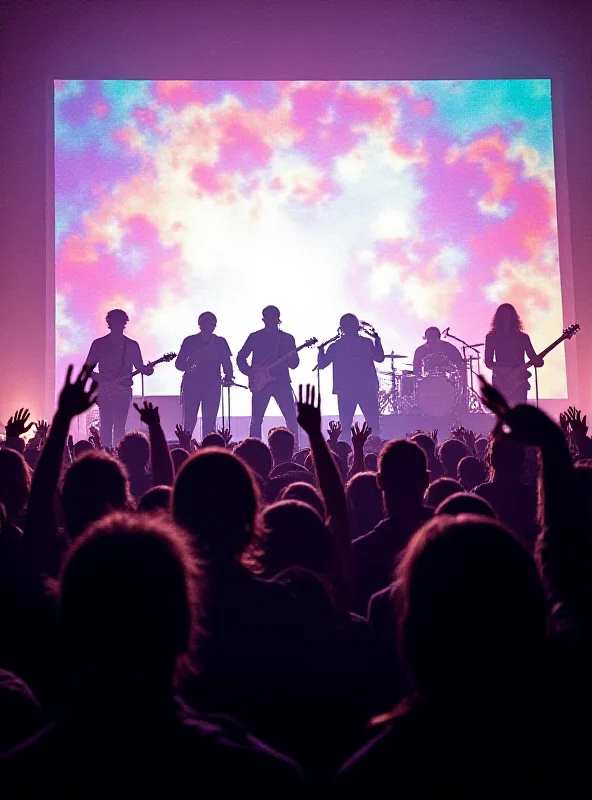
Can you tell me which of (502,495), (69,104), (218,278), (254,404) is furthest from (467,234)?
(502,495)

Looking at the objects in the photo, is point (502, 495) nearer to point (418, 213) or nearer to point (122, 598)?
point (122, 598)

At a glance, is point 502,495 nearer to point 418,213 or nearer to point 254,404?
point 254,404

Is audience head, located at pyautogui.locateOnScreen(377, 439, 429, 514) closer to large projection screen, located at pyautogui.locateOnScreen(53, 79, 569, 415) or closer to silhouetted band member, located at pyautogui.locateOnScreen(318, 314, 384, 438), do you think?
silhouetted band member, located at pyautogui.locateOnScreen(318, 314, 384, 438)

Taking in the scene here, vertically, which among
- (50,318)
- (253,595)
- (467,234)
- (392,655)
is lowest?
(392,655)

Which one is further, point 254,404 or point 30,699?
point 254,404

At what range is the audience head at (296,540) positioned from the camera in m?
2.17

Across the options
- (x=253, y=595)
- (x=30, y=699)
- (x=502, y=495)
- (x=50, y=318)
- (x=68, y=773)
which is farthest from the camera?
(x=50, y=318)

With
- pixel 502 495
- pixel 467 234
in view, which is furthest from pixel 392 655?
pixel 467 234

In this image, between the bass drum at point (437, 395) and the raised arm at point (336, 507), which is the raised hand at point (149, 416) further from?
the bass drum at point (437, 395)

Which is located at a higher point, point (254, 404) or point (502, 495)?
point (254, 404)

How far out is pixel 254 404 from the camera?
10.6m

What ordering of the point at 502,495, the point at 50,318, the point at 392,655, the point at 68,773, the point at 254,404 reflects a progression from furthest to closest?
the point at 50,318, the point at 254,404, the point at 502,495, the point at 392,655, the point at 68,773

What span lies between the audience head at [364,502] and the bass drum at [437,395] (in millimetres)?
8527

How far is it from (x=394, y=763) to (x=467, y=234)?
1277 cm
